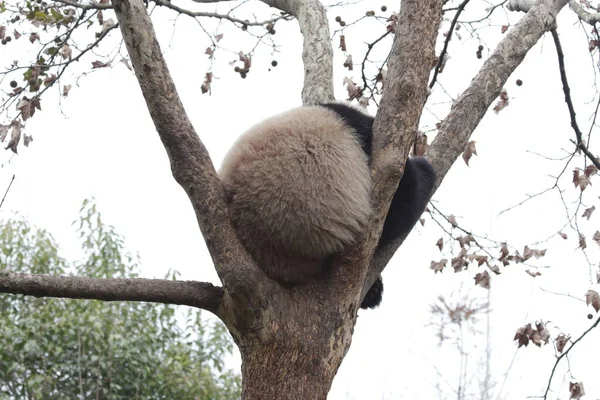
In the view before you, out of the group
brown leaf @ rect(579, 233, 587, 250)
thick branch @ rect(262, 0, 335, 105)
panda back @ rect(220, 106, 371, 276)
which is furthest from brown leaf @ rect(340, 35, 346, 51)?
panda back @ rect(220, 106, 371, 276)

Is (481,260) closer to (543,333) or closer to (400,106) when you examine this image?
(543,333)

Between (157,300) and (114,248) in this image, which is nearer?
(157,300)

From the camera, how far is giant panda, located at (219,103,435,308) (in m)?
3.35

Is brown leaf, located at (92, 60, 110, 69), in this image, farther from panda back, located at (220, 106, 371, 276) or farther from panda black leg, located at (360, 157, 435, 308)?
panda black leg, located at (360, 157, 435, 308)

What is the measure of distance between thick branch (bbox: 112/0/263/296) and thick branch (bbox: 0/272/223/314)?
5.4 inches

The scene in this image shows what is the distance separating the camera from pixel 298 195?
3.39 m

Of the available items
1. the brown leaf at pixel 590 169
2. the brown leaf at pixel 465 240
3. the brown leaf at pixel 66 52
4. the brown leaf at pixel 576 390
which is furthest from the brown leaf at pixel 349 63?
the brown leaf at pixel 576 390

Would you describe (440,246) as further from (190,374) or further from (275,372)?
(190,374)

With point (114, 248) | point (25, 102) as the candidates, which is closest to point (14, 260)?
point (114, 248)

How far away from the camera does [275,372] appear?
2.78 meters

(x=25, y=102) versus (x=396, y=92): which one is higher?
(x=25, y=102)

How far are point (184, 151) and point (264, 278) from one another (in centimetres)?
58

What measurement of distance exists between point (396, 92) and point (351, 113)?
2.37 ft

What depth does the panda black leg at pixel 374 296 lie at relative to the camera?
4191 mm
